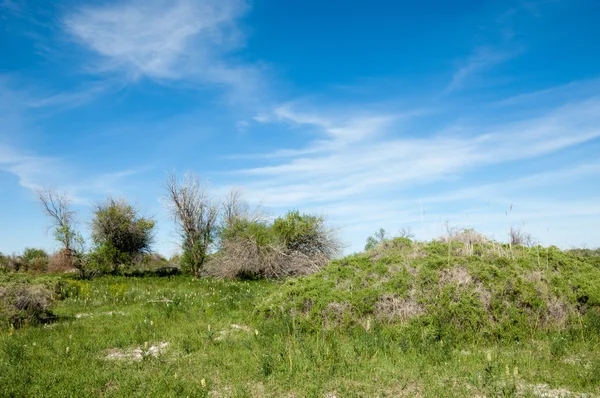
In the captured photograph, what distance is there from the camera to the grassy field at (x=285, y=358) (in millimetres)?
6500

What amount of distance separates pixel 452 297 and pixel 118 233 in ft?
96.5

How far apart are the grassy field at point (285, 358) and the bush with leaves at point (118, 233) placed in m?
21.3

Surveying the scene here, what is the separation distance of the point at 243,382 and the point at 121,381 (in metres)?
2.00

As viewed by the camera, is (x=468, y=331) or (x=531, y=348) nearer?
(x=531, y=348)

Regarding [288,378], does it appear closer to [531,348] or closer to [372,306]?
[372,306]

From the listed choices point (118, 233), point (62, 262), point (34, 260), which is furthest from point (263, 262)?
point (34, 260)

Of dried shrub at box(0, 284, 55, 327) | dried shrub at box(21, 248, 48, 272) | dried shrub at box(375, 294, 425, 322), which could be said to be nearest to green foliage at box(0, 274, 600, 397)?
dried shrub at box(375, 294, 425, 322)

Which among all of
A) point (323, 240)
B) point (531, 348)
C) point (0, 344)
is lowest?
point (531, 348)

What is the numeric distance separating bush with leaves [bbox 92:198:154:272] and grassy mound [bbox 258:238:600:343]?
24.1 metres

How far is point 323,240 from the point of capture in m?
29.0

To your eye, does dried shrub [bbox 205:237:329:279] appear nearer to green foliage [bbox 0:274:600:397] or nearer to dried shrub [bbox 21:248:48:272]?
green foliage [bbox 0:274:600:397]

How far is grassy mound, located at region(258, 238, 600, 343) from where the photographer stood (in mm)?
9922

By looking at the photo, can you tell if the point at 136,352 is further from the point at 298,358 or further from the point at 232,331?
the point at 298,358

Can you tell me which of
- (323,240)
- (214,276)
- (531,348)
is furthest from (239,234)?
(531,348)
